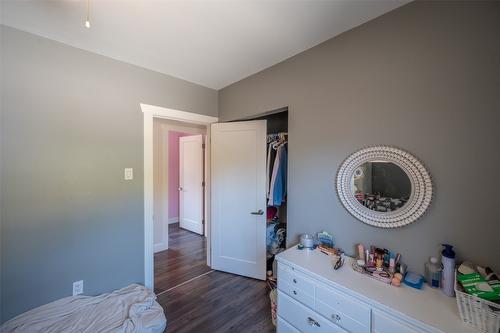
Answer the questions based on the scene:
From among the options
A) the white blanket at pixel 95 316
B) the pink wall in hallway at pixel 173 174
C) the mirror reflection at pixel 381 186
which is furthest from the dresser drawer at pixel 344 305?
the pink wall in hallway at pixel 173 174

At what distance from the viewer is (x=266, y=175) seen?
244cm

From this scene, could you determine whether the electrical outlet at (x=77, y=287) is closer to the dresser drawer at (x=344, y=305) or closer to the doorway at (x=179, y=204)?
the doorway at (x=179, y=204)

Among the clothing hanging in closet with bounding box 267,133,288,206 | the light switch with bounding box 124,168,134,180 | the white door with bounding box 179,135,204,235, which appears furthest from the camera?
the white door with bounding box 179,135,204,235

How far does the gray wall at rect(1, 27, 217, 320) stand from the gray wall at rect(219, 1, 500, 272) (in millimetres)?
1690

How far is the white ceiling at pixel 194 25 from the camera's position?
130 centimetres

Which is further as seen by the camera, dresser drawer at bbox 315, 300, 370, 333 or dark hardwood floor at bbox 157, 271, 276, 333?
dark hardwood floor at bbox 157, 271, 276, 333

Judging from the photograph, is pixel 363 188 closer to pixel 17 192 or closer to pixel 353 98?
pixel 353 98

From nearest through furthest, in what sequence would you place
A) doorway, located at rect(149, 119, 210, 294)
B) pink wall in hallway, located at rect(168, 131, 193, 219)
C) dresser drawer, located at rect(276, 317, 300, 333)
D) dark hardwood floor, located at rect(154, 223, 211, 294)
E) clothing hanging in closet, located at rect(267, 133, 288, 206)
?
dresser drawer, located at rect(276, 317, 300, 333) → clothing hanging in closet, located at rect(267, 133, 288, 206) → dark hardwood floor, located at rect(154, 223, 211, 294) → doorway, located at rect(149, 119, 210, 294) → pink wall in hallway, located at rect(168, 131, 193, 219)

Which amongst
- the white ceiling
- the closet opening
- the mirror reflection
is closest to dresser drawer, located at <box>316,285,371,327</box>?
the mirror reflection

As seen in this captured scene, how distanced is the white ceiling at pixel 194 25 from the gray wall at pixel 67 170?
9.3 inches

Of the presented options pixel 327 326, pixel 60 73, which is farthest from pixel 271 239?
pixel 60 73

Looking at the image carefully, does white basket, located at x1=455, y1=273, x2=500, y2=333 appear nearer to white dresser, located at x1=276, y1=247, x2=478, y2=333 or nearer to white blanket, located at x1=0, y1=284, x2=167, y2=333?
white dresser, located at x1=276, y1=247, x2=478, y2=333

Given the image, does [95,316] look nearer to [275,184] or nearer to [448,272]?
[275,184]

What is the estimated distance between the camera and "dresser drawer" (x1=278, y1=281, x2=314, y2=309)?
1.34m
